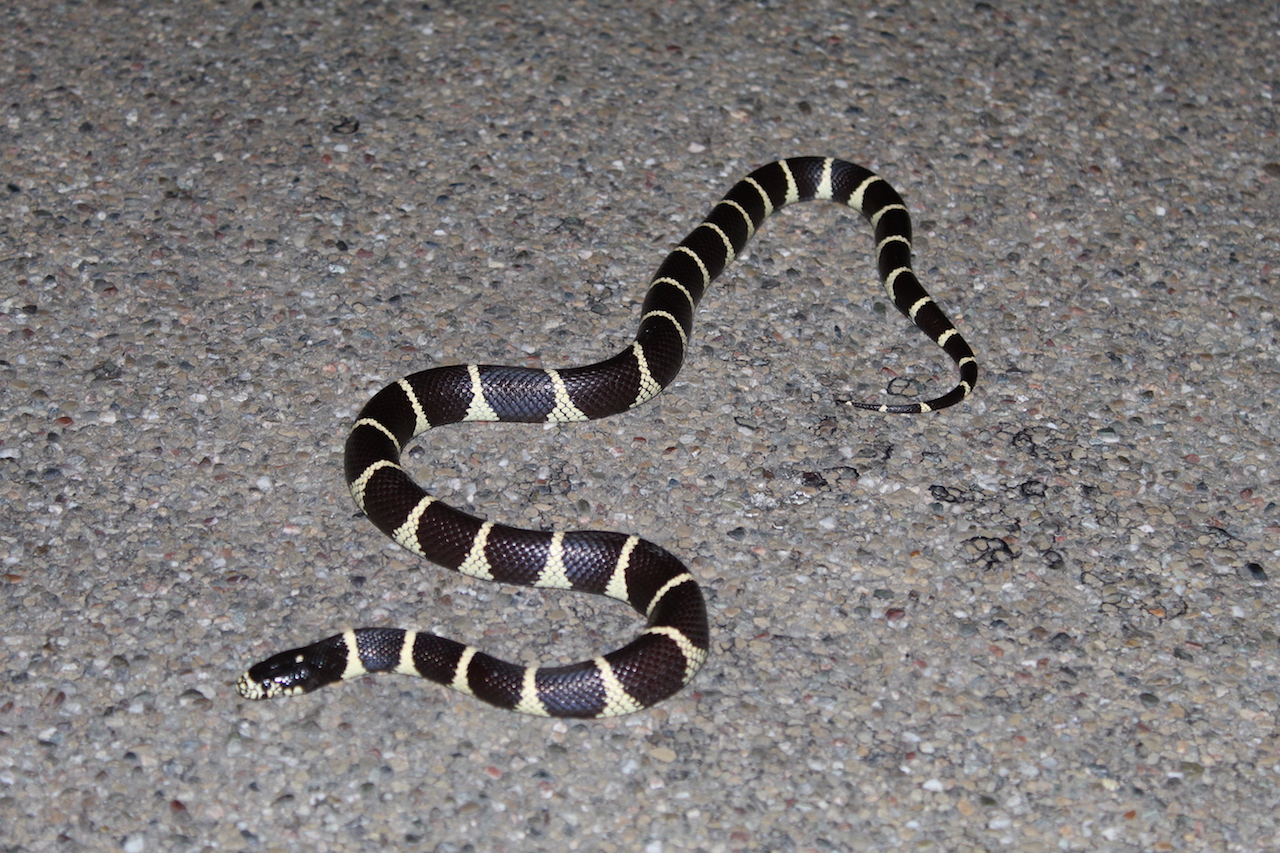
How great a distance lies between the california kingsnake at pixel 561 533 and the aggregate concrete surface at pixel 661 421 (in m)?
0.11

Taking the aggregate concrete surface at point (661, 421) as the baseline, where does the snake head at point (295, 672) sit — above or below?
below

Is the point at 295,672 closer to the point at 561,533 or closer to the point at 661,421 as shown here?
the point at 561,533

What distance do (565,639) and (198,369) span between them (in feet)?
8.15

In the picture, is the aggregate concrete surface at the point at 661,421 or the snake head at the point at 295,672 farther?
the snake head at the point at 295,672

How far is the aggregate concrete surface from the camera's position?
447 cm

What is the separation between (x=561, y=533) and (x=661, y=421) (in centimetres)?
105

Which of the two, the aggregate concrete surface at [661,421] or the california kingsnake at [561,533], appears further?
the california kingsnake at [561,533]

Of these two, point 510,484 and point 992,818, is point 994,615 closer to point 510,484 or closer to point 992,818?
point 992,818

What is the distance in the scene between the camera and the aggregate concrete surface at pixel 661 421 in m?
4.47

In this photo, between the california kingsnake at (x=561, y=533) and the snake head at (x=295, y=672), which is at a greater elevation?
the california kingsnake at (x=561, y=533)

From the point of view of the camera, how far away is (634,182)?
23.9ft

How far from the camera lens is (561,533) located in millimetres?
5121

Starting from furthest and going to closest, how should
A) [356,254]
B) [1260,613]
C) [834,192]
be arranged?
[834,192] < [356,254] < [1260,613]

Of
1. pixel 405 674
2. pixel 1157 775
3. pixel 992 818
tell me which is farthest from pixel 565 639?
pixel 1157 775
